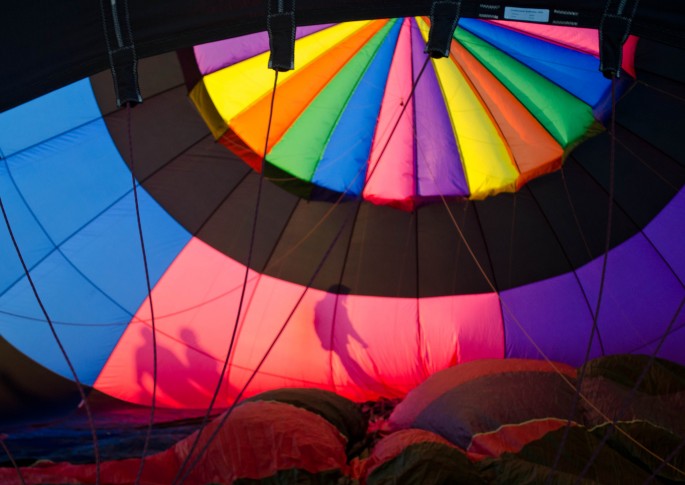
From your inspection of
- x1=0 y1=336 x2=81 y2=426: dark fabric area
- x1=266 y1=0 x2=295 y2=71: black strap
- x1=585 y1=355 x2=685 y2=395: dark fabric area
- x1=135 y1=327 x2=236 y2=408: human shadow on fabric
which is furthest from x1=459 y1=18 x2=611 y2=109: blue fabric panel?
x1=0 y1=336 x2=81 y2=426: dark fabric area

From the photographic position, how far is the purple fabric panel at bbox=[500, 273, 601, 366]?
3680 millimetres

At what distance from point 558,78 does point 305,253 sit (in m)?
1.44

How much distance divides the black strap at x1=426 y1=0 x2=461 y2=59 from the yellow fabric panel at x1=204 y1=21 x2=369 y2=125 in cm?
145

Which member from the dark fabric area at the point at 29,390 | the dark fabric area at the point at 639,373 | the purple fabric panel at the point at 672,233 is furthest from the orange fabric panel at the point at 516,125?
the dark fabric area at the point at 29,390

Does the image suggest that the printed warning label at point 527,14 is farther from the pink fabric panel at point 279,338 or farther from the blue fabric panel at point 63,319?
the blue fabric panel at point 63,319

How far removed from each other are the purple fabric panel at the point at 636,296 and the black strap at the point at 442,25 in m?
2.23

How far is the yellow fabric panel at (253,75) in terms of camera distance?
10.4 ft

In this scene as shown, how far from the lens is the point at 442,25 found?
1.75 m

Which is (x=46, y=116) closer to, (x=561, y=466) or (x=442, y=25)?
(x=442, y=25)

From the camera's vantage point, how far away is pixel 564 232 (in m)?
3.66

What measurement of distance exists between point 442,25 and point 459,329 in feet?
7.17

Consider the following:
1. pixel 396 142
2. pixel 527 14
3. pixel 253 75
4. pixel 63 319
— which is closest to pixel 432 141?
pixel 396 142

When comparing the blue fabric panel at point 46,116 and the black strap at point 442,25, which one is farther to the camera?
the blue fabric panel at point 46,116

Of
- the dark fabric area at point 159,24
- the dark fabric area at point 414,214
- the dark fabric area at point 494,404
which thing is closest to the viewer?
the dark fabric area at point 159,24
